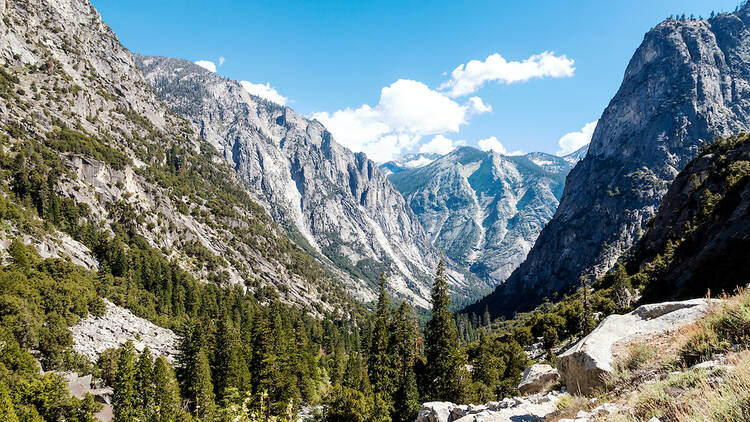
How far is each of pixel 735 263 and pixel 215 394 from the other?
6534cm

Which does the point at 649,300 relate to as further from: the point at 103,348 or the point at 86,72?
the point at 86,72

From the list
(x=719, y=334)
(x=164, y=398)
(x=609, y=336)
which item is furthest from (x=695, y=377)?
(x=164, y=398)

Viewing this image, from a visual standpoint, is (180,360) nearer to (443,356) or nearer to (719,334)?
(443,356)

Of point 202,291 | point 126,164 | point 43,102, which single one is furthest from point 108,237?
point 43,102

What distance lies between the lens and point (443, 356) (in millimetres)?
45094

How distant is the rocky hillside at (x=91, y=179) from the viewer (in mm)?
89438

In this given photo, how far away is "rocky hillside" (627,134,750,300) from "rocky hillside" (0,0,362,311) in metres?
103

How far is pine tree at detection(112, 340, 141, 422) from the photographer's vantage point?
38156mm

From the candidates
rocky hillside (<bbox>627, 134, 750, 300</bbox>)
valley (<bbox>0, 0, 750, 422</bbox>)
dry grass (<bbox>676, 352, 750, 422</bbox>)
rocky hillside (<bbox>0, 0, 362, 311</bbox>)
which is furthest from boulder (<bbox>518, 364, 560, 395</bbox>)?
rocky hillside (<bbox>0, 0, 362, 311</bbox>)

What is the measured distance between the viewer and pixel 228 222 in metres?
186

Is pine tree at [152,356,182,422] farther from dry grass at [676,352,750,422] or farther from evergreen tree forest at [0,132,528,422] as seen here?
dry grass at [676,352,750,422]

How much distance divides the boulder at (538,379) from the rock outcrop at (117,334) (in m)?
54.8

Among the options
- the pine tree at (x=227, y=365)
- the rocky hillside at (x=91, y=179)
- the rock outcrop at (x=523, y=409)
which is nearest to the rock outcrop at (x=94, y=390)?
the pine tree at (x=227, y=365)

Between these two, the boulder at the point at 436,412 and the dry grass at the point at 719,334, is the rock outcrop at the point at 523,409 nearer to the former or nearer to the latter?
the dry grass at the point at 719,334
